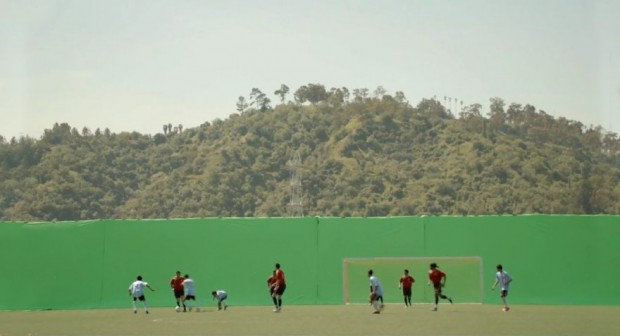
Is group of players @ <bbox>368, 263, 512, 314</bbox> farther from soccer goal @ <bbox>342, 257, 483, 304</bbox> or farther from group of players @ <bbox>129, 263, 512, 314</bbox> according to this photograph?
soccer goal @ <bbox>342, 257, 483, 304</bbox>

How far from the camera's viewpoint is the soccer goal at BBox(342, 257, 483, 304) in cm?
3503

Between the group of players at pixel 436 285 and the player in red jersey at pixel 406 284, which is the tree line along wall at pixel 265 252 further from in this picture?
the group of players at pixel 436 285

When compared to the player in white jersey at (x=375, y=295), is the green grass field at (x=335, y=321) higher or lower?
lower

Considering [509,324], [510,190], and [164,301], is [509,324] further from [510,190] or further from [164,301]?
[510,190]

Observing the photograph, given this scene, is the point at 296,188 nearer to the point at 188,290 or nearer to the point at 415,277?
the point at 415,277

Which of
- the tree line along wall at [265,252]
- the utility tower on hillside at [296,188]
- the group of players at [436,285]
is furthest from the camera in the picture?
the utility tower on hillside at [296,188]

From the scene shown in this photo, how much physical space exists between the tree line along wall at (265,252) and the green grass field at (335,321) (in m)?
2.48

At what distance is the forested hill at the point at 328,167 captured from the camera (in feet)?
293

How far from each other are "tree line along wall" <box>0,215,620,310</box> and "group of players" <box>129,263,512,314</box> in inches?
56.4

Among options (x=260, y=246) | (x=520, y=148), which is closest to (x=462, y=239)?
(x=260, y=246)

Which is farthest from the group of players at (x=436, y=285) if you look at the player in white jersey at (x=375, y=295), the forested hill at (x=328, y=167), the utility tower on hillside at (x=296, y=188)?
the utility tower on hillside at (x=296, y=188)

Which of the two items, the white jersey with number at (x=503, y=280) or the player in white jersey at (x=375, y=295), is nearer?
the player in white jersey at (x=375, y=295)

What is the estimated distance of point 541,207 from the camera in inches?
3447

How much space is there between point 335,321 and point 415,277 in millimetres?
10937
